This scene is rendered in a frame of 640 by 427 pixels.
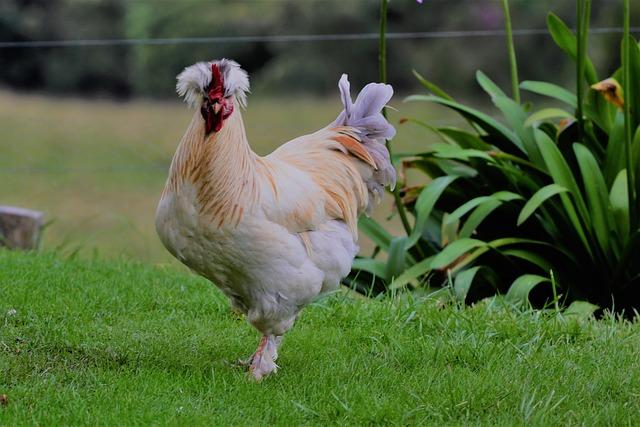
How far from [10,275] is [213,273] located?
179 centimetres

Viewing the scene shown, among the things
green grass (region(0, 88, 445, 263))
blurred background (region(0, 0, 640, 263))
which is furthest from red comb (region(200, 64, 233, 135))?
green grass (region(0, 88, 445, 263))

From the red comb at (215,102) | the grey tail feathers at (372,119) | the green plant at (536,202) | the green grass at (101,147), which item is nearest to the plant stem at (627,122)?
the green plant at (536,202)

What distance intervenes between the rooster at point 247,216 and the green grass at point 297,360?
371 mm

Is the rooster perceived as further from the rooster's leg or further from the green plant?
the green plant

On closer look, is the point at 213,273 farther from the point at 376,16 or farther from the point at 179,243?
the point at 376,16

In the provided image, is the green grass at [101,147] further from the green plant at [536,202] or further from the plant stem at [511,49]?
the plant stem at [511,49]

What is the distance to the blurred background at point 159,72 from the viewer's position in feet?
27.1

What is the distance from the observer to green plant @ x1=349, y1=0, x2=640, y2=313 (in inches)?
223

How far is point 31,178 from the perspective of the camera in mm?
9000

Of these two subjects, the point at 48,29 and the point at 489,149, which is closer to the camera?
the point at 489,149

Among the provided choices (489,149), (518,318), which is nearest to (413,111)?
(489,149)

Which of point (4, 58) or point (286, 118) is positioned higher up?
point (4, 58)

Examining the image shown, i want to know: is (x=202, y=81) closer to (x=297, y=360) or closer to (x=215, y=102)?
(x=215, y=102)

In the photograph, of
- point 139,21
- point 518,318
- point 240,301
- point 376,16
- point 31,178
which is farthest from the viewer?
point 376,16
